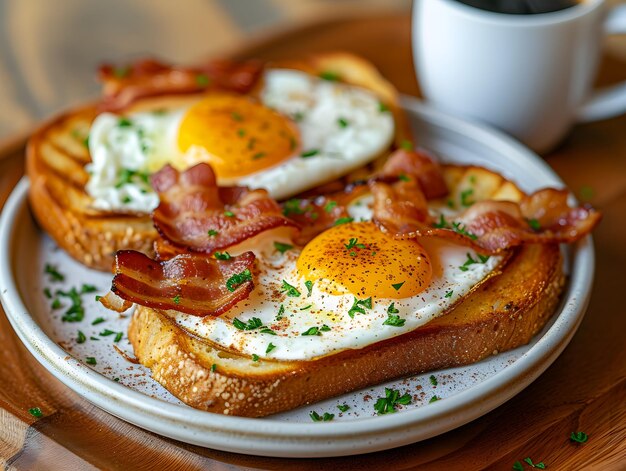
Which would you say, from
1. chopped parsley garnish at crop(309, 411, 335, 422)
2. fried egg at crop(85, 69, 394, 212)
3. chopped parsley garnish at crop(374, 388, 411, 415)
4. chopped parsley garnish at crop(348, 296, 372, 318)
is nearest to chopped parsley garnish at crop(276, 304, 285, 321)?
chopped parsley garnish at crop(348, 296, 372, 318)

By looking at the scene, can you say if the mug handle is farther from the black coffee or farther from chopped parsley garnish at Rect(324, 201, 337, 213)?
chopped parsley garnish at Rect(324, 201, 337, 213)

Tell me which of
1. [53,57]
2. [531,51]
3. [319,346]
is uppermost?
[531,51]

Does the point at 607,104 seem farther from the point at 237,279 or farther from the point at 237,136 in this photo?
the point at 237,279

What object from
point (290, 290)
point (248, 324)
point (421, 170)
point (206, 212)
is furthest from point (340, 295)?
point (421, 170)

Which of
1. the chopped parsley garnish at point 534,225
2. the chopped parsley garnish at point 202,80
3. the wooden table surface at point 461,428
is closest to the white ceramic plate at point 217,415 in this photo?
the wooden table surface at point 461,428

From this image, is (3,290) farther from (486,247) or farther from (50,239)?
(486,247)

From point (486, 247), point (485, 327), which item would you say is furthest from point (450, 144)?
point (485, 327)
